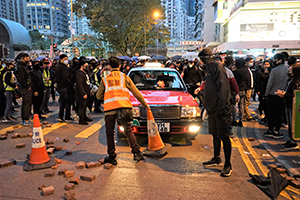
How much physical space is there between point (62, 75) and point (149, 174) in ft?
16.3

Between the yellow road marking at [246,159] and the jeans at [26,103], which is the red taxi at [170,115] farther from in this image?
the jeans at [26,103]

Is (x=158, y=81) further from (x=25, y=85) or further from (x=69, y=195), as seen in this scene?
(x=69, y=195)

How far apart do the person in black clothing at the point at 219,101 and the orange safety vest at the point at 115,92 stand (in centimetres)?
140

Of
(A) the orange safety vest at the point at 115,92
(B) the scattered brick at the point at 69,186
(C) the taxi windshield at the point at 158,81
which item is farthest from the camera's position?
(C) the taxi windshield at the point at 158,81

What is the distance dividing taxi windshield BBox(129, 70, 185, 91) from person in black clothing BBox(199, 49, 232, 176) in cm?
252

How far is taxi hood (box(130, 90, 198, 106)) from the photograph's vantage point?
549 cm

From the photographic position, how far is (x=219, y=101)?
13.2 ft

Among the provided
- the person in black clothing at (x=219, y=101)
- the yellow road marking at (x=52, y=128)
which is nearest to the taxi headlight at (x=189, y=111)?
the person in black clothing at (x=219, y=101)

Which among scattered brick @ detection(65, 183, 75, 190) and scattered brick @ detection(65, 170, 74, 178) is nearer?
scattered brick @ detection(65, 183, 75, 190)

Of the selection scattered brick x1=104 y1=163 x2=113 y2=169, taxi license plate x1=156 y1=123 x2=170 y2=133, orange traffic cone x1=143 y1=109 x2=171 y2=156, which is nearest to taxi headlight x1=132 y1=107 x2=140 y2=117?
taxi license plate x1=156 y1=123 x2=170 y2=133

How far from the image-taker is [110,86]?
4383 mm

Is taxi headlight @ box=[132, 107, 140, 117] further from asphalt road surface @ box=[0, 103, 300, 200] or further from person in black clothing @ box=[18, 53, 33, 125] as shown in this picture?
person in black clothing @ box=[18, 53, 33, 125]

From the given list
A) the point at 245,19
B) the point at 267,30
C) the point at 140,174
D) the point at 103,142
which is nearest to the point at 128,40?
the point at 245,19

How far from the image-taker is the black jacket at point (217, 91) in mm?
3998
